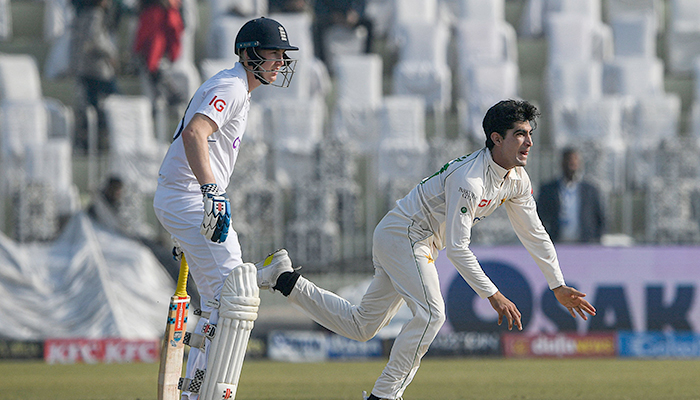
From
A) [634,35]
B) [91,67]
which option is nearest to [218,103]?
[91,67]

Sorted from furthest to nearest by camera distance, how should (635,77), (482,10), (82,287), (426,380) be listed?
1. (482,10)
2. (635,77)
3. (82,287)
4. (426,380)

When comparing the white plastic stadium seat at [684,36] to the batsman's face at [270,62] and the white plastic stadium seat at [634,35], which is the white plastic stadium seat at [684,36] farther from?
the batsman's face at [270,62]

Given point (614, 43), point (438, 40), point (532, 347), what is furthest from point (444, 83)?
point (532, 347)

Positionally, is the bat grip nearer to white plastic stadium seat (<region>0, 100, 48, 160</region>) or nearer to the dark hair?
the dark hair

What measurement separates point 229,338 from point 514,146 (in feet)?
5.12

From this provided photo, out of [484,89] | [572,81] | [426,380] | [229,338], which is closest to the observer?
[229,338]

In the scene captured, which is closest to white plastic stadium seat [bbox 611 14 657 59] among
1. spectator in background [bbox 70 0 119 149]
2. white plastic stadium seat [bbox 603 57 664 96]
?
white plastic stadium seat [bbox 603 57 664 96]

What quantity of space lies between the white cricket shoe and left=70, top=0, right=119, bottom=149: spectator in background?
7.00 meters

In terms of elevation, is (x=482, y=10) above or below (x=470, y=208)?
above

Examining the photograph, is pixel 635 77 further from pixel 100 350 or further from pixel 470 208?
pixel 470 208

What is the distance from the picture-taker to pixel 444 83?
11.9 meters

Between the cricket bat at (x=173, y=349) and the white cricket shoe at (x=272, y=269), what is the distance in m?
0.42

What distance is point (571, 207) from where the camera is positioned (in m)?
9.03

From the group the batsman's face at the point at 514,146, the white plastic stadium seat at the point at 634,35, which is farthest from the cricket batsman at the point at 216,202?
the white plastic stadium seat at the point at 634,35
